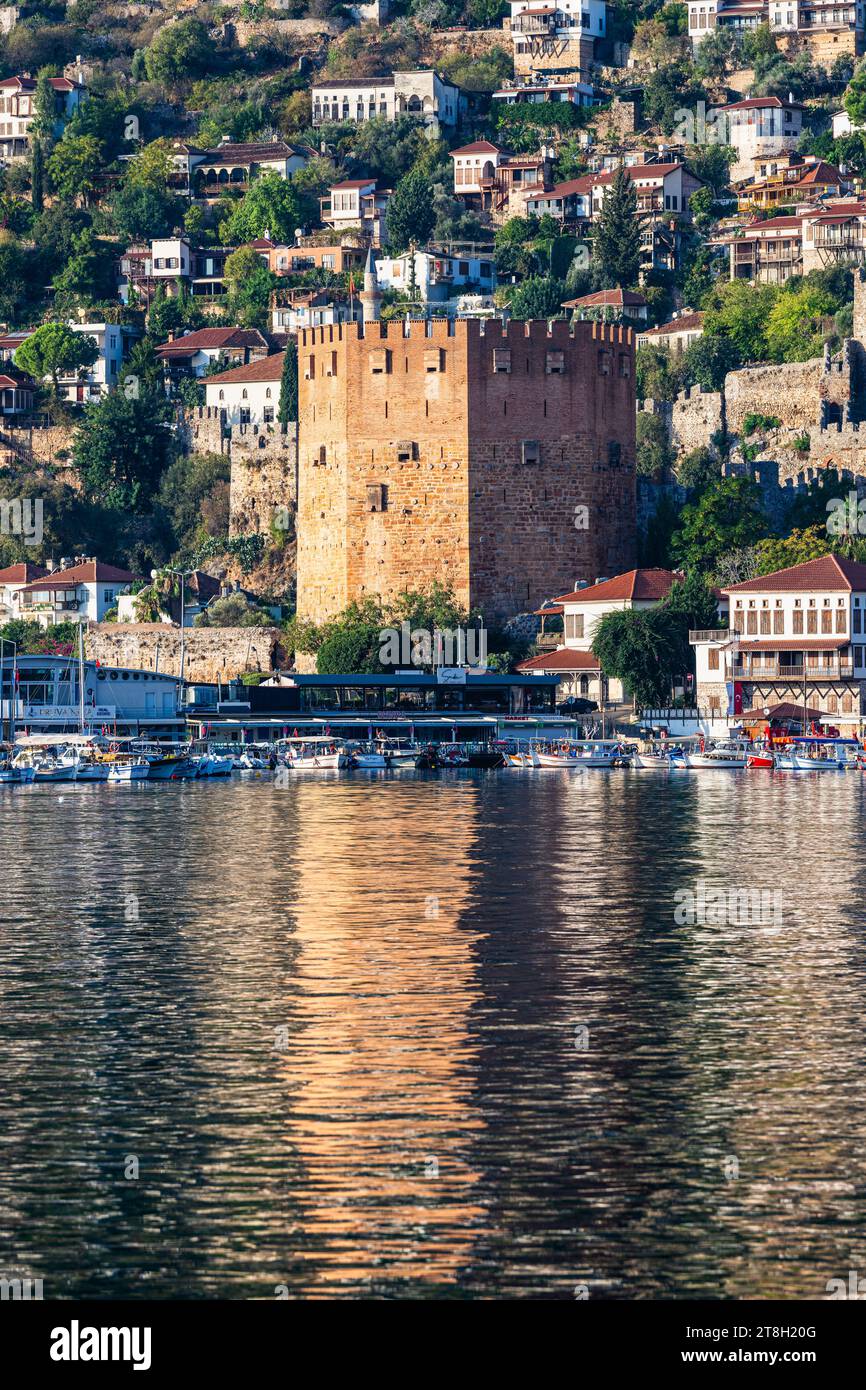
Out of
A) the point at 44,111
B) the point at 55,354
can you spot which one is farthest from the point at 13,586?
the point at 44,111

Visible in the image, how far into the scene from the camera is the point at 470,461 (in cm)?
9188

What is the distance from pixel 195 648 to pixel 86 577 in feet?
34.6

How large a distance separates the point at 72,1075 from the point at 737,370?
83.3m

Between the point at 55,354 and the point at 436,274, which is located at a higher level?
the point at 436,274

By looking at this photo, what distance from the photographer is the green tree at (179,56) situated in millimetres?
158875

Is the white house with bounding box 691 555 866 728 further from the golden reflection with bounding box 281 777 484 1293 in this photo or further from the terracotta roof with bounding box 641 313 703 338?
the golden reflection with bounding box 281 777 484 1293

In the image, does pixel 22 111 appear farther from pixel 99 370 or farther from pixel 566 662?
pixel 566 662

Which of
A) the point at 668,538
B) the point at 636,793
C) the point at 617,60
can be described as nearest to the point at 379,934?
the point at 636,793

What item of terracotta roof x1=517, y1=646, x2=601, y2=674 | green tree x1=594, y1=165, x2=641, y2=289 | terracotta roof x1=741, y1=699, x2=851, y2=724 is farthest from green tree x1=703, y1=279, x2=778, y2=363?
terracotta roof x1=741, y1=699, x2=851, y2=724

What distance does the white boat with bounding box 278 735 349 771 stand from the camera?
82.7 metres

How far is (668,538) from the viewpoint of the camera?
95.2 m

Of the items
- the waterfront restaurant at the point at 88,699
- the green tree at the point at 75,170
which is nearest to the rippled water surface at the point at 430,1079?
A: the waterfront restaurant at the point at 88,699
